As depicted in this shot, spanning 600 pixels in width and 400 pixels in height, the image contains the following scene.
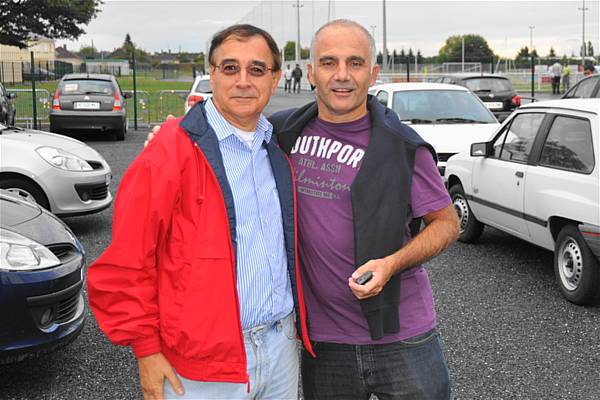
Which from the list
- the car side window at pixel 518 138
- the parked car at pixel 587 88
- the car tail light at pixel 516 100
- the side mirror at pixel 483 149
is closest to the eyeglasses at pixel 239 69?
the car side window at pixel 518 138

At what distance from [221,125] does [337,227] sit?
19.3 inches

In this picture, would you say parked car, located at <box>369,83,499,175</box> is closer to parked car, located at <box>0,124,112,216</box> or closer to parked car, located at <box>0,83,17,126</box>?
parked car, located at <box>0,124,112,216</box>

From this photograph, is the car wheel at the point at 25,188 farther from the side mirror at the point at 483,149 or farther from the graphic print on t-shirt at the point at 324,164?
the graphic print on t-shirt at the point at 324,164

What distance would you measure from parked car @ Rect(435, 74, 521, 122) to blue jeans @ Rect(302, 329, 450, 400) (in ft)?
54.0

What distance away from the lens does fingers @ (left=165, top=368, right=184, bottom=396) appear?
210 centimetres

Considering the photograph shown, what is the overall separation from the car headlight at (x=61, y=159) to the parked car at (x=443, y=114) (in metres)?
4.34

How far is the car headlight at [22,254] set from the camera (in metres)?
3.86

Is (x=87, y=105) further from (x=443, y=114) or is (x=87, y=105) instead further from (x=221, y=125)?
(x=221, y=125)

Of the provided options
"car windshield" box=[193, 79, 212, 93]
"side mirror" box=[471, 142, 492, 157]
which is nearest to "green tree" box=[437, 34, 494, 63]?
"car windshield" box=[193, 79, 212, 93]

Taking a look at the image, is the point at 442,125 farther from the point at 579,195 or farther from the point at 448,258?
the point at 579,195

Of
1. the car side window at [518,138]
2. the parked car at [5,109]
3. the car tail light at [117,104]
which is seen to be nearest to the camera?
the car side window at [518,138]

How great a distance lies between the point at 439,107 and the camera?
34.7ft

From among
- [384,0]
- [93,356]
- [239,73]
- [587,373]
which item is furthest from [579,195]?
[384,0]

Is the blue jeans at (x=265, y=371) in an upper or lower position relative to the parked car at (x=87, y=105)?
lower
